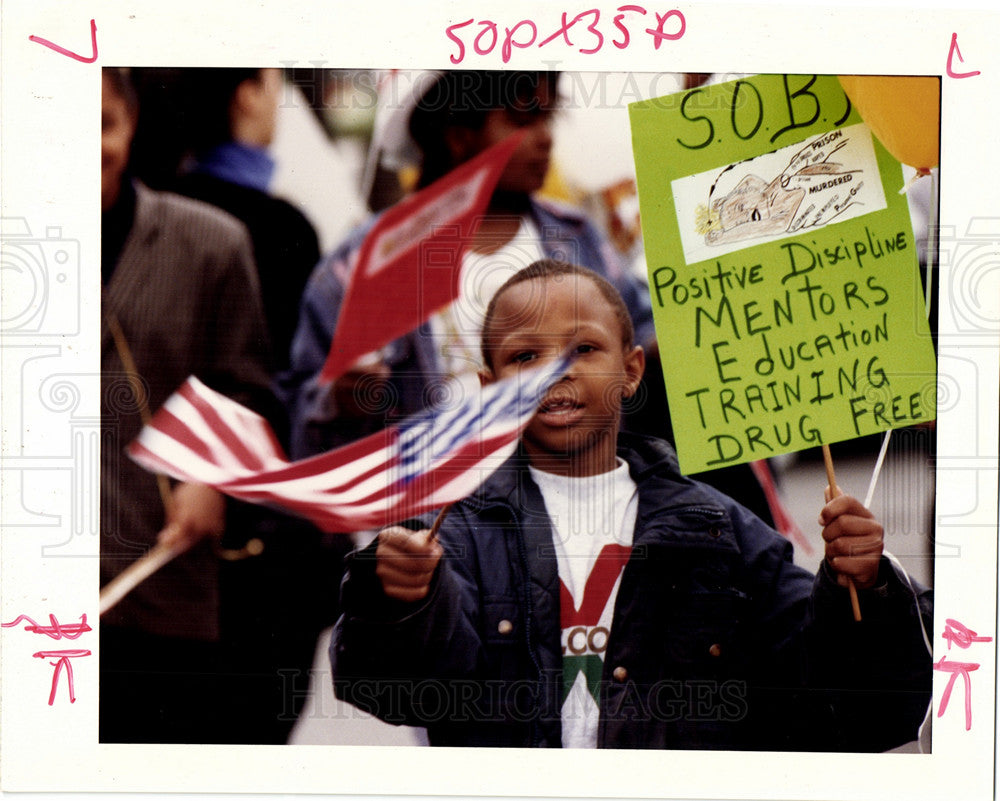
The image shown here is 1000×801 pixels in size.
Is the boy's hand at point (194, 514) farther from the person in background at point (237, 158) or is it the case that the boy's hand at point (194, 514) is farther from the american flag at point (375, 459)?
the person in background at point (237, 158)

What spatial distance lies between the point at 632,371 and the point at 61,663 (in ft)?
6.71

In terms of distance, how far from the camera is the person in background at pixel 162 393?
12.1 ft

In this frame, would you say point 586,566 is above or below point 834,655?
above

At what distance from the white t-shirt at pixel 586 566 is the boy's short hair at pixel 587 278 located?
16.1 inches

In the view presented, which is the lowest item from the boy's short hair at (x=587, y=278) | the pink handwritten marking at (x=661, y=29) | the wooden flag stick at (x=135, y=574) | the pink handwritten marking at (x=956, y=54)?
the wooden flag stick at (x=135, y=574)

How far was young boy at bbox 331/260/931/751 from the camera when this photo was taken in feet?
11.9

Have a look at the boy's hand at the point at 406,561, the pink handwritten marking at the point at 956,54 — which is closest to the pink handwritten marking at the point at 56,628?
the boy's hand at the point at 406,561

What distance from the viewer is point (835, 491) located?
3674 millimetres

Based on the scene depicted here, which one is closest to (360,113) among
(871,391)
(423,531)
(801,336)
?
(423,531)

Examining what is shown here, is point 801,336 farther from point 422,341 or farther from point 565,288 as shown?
point 422,341

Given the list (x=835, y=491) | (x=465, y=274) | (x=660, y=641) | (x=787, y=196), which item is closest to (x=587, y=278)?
(x=465, y=274)

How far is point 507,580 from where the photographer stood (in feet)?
11.9

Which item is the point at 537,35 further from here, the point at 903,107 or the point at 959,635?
the point at 959,635

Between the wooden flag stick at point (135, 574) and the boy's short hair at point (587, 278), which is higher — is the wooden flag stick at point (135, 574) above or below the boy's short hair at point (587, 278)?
below
